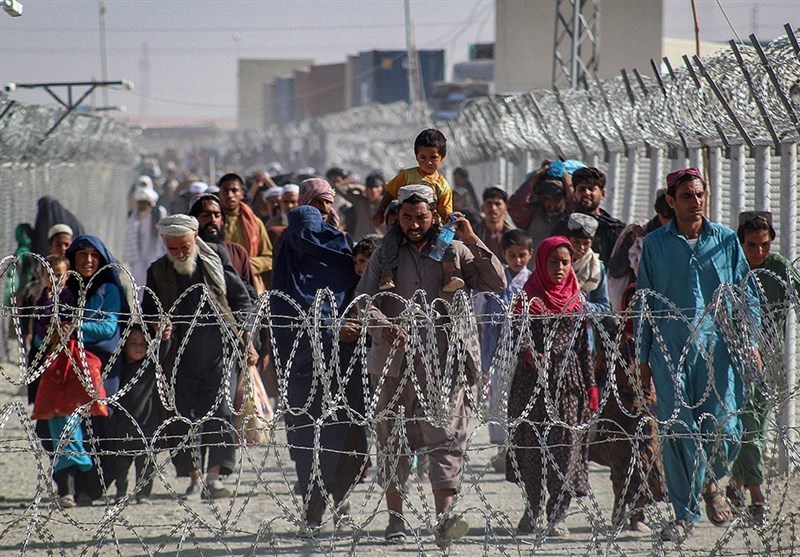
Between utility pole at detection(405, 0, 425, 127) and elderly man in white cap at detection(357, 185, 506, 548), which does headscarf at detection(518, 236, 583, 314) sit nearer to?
elderly man in white cap at detection(357, 185, 506, 548)

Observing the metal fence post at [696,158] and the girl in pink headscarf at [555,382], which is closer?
the girl in pink headscarf at [555,382]

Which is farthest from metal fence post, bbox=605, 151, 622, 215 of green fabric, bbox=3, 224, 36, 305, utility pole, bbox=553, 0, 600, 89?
green fabric, bbox=3, 224, 36, 305

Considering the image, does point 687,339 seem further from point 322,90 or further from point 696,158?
point 322,90

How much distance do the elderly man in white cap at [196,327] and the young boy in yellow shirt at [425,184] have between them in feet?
3.19

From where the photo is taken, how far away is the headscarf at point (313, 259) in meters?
6.01

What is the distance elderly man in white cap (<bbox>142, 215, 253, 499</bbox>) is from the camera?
627 cm

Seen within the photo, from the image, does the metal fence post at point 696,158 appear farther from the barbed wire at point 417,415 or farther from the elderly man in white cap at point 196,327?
the elderly man in white cap at point 196,327

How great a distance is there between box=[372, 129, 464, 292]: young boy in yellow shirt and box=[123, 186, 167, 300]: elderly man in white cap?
3378mm

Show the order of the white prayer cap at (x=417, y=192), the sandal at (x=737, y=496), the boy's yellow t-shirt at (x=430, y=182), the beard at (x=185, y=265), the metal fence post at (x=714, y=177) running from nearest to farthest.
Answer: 1. the sandal at (x=737, y=496)
2. the white prayer cap at (x=417, y=192)
3. the boy's yellow t-shirt at (x=430, y=182)
4. the beard at (x=185, y=265)
5. the metal fence post at (x=714, y=177)

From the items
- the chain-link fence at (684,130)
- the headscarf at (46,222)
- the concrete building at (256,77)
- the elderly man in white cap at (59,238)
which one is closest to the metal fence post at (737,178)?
the chain-link fence at (684,130)

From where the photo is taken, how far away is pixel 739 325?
4.86 meters

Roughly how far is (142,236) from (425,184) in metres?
3.89

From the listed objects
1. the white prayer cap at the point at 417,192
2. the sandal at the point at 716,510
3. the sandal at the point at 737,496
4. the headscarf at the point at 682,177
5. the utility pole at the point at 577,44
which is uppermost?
the utility pole at the point at 577,44

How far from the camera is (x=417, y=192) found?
535cm
